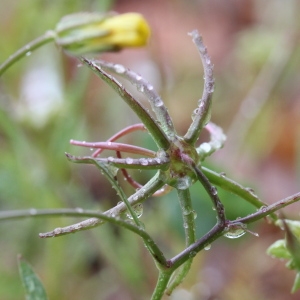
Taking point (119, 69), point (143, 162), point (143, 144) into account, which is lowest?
point (143, 144)

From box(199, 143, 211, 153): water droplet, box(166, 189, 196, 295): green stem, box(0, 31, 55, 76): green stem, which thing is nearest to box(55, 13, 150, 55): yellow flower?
box(0, 31, 55, 76): green stem

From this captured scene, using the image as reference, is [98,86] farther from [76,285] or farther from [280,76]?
[76,285]

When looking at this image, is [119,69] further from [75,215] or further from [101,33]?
[101,33]

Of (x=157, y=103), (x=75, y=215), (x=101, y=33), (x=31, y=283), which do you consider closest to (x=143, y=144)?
(x=101, y=33)

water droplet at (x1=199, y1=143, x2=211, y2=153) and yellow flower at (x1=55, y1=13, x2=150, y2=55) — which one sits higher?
yellow flower at (x1=55, y1=13, x2=150, y2=55)

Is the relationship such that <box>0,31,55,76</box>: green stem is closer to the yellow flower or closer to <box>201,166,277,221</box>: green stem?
the yellow flower
